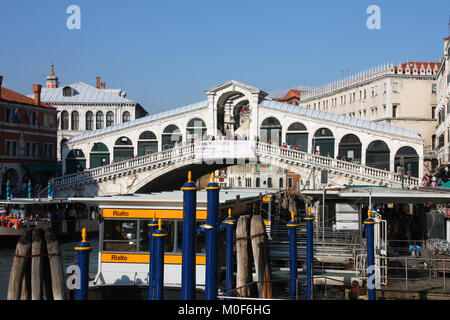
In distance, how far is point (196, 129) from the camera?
31.1 m

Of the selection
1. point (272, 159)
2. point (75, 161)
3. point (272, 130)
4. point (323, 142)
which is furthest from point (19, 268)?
point (75, 161)

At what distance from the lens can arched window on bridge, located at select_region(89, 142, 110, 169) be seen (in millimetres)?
31953

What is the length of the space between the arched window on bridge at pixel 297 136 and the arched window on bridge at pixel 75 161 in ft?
34.0

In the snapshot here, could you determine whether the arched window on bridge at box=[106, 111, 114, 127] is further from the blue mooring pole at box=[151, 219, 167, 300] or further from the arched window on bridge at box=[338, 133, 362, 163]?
the blue mooring pole at box=[151, 219, 167, 300]

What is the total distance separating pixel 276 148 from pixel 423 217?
12.2 meters

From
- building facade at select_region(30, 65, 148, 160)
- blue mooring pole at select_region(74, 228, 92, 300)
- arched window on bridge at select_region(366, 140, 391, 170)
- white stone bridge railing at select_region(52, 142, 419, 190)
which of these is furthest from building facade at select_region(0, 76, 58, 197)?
blue mooring pole at select_region(74, 228, 92, 300)

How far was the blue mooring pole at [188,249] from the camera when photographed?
7266mm

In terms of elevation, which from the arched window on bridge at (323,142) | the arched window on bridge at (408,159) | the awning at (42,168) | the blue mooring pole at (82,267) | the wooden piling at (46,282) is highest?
the arched window on bridge at (323,142)

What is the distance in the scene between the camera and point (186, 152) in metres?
28.3

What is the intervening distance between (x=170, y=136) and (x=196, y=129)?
1347 mm

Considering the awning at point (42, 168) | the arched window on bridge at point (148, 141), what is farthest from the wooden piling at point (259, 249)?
the awning at point (42, 168)

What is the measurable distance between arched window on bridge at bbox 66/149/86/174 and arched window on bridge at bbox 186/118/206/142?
5.55 m

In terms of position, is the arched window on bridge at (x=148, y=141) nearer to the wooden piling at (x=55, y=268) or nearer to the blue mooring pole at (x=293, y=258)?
the blue mooring pole at (x=293, y=258)
